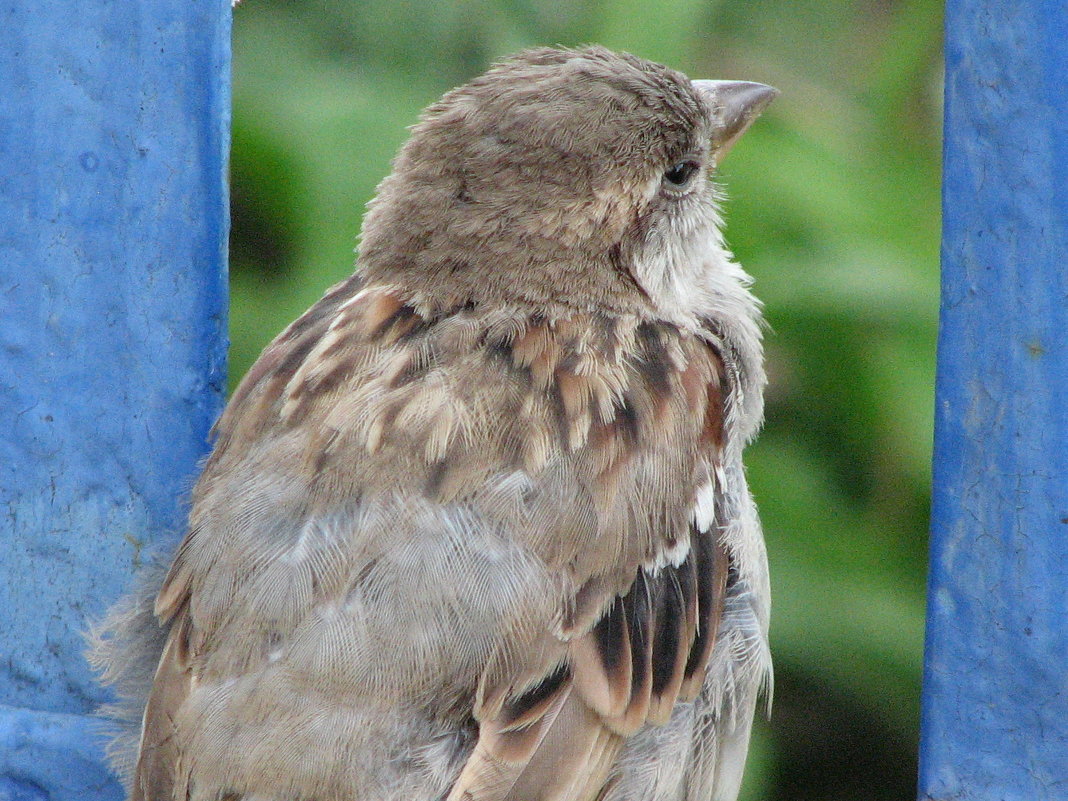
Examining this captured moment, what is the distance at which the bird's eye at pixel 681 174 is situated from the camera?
256 centimetres

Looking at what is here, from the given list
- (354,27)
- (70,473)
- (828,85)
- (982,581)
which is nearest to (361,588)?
(70,473)

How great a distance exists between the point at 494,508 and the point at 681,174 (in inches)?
33.7

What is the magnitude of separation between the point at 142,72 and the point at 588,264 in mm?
809

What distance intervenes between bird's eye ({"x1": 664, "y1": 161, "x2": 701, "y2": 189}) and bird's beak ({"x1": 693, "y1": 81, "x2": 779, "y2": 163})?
2.8 inches

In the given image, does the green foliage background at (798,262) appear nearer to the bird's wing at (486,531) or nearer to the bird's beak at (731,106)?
the bird's beak at (731,106)

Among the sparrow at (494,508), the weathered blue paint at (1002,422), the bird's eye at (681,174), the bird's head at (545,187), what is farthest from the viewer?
the bird's eye at (681,174)

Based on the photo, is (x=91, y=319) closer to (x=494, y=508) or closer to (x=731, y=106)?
(x=494, y=508)

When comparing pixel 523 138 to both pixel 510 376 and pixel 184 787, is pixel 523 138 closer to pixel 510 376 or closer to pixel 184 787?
pixel 510 376

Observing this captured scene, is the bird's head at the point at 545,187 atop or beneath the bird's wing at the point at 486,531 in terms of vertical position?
atop

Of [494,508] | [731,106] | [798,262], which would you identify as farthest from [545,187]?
[798,262]

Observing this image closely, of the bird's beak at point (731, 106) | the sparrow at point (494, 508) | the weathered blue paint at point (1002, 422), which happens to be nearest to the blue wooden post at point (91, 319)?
the sparrow at point (494, 508)

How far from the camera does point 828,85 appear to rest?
13.6 feet

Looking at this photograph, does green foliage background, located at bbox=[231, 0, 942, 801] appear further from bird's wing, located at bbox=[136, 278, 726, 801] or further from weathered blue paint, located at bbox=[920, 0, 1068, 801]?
weathered blue paint, located at bbox=[920, 0, 1068, 801]

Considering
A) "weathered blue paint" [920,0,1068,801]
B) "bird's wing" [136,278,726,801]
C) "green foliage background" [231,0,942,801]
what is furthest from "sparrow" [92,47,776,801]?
"green foliage background" [231,0,942,801]
